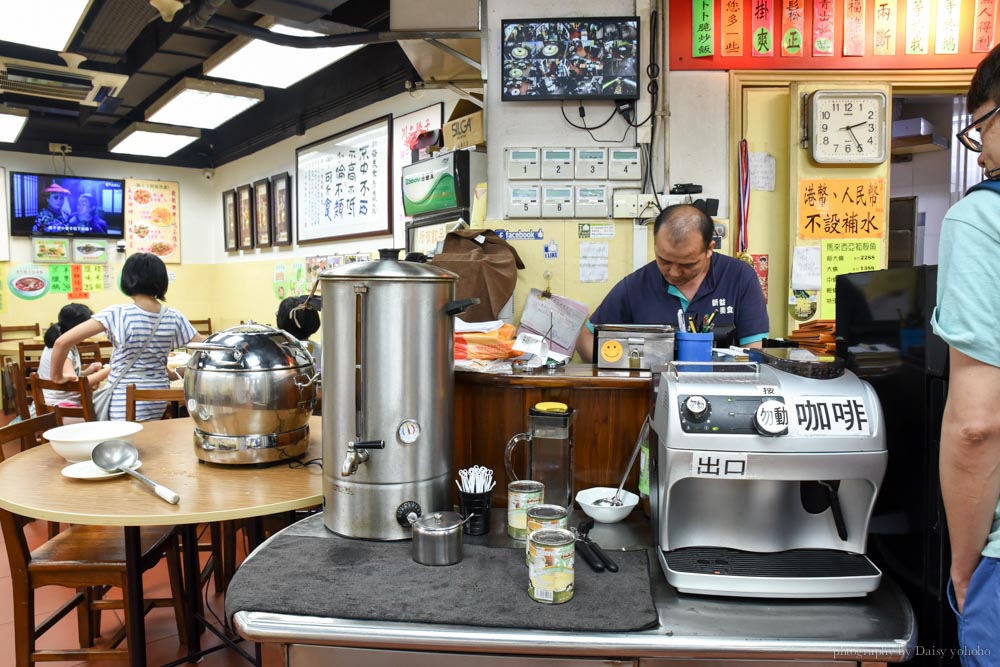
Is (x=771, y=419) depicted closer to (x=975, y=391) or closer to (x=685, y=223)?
(x=975, y=391)

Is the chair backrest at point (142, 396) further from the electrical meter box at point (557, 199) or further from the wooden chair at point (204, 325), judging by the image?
the wooden chair at point (204, 325)

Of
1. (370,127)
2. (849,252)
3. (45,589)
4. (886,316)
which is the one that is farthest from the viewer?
(370,127)

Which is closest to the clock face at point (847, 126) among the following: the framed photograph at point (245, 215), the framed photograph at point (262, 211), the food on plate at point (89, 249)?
the framed photograph at point (262, 211)

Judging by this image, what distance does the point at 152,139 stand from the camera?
7207 millimetres

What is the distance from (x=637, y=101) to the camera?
3.25 metres

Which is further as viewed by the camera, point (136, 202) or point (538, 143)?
point (136, 202)

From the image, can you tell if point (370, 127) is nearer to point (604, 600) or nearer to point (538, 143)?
point (538, 143)

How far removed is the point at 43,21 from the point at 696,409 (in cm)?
462

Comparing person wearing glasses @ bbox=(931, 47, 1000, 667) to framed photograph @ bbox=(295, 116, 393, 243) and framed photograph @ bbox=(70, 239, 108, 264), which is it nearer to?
framed photograph @ bbox=(295, 116, 393, 243)

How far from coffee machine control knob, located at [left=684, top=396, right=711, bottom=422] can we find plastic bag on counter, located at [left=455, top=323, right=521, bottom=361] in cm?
64

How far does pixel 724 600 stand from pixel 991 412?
1.80ft

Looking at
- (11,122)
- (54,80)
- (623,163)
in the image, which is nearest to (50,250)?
(11,122)

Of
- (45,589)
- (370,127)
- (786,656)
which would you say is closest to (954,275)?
(786,656)

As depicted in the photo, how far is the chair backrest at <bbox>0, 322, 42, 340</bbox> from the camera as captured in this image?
7.73 metres
